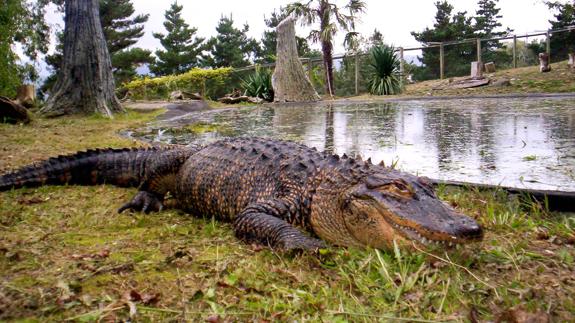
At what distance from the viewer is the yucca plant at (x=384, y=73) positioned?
20094 mm

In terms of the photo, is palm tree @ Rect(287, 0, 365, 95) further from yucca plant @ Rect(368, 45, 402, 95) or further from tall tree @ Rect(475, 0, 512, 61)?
tall tree @ Rect(475, 0, 512, 61)

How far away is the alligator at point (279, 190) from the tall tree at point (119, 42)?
125ft

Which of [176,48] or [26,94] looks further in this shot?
[176,48]

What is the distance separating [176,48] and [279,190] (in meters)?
44.3

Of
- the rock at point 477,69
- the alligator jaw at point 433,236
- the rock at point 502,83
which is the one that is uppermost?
the rock at point 477,69

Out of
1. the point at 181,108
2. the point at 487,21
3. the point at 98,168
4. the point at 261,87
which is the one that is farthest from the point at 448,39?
the point at 98,168

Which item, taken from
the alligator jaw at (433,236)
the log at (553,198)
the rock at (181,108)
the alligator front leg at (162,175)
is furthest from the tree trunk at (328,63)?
the alligator jaw at (433,236)

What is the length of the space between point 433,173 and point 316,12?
21376mm

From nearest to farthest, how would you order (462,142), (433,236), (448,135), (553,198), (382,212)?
(433,236)
(382,212)
(553,198)
(462,142)
(448,135)

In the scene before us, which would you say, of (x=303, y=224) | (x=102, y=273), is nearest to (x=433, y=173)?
(x=303, y=224)

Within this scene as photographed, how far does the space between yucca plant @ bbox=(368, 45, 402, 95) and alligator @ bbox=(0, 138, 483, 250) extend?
1723 centimetres

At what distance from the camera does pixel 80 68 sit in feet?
33.3

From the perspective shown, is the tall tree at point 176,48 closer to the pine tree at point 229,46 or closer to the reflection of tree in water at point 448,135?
the pine tree at point 229,46

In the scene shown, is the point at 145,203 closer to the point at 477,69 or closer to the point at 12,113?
the point at 12,113
